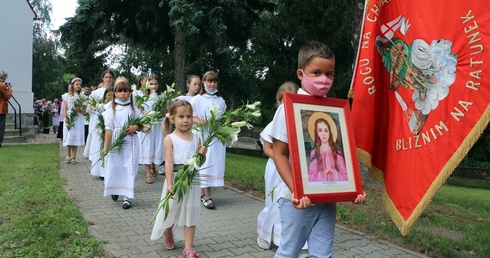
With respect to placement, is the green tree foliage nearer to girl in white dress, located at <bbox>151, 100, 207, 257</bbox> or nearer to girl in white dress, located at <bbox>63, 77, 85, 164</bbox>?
girl in white dress, located at <bbox>63, 77, 85, 164</bbox>

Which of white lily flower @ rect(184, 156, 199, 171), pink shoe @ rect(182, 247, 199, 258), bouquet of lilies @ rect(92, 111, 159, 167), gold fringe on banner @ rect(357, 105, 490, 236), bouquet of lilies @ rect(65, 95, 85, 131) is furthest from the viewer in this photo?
bouquet of lilies @ rect(65, 95, 85, 131)

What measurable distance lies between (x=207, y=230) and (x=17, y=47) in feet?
61.0

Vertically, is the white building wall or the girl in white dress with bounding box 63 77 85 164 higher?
the white building wall

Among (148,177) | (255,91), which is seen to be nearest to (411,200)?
(148,177)

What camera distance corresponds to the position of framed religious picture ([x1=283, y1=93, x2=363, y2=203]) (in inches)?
109

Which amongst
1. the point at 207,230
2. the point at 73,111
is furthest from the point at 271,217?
the point at 73,111

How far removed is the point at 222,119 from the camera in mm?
4883

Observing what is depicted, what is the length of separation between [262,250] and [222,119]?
144 centimetres

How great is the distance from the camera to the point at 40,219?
5.69 meters

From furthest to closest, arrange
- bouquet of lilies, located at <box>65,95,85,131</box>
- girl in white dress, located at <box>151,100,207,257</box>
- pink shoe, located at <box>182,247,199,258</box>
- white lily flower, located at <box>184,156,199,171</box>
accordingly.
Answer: bouquet of lilies, located at <box>65,95,85,131</box> < girl in white dress, located at <box>151,100,207,257</box> < pink shoe, located at <box>182,247,199,258</box> < white lily flower, located at <box>184,156,199,171</box>

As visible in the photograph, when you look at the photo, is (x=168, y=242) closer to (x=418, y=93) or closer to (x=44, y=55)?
(x=418, y=93)

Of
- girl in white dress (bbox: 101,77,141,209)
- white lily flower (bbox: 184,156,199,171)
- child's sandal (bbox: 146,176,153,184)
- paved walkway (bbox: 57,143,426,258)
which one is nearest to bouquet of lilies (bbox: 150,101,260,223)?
white lily flower (bbox: 184,156,199,171)

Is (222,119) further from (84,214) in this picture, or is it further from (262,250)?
(84,214)

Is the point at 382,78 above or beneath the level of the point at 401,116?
above
